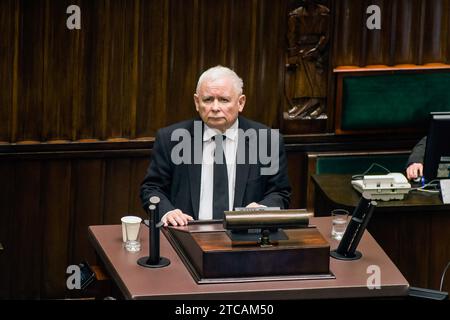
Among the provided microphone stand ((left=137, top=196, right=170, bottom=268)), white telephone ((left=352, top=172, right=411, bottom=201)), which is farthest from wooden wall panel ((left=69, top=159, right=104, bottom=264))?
microphone stand ((left=137, top=196, right=170, bottom=268))

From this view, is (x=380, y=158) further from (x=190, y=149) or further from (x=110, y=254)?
(x=110, y=254)

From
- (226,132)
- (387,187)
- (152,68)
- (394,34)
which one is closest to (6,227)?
(152,68)

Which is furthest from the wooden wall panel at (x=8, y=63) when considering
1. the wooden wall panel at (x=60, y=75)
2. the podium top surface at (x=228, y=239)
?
the podium top surface at (x=228, y=239)

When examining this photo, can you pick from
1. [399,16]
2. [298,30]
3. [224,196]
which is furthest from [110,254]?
[399,16]

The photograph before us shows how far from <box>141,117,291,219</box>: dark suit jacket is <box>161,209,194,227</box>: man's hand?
0.39 meters

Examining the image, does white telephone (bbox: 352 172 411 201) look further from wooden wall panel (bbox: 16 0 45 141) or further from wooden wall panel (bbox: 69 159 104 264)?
wooden wall panel (bbox: 16 0 45 141)

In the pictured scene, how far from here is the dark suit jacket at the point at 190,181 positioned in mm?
6461

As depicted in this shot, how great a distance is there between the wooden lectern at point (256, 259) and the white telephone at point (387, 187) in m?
1.51

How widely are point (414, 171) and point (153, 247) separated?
2.35 meters

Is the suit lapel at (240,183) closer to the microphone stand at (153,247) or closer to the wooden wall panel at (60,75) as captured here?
the microphone stand at (153,247)

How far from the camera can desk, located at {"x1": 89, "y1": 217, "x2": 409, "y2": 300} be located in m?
5.26

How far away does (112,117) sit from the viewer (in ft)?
25.3

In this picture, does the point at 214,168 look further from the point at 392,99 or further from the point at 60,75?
the point at 392,99

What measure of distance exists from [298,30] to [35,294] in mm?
2541
